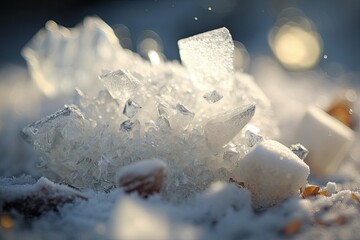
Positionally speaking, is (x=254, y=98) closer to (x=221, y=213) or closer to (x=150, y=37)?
(x=221, y=213)

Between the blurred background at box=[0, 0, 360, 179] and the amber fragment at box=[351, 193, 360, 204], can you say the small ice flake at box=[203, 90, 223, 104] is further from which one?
the blurred background at box=[0, 0, 360, 179]

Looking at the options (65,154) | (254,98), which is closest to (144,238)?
(65,154)

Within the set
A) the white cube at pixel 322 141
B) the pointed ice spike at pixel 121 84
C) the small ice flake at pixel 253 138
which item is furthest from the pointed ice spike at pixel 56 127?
the white cube at pixel 322 141

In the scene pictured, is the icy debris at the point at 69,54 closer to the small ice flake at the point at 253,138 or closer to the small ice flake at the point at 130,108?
the small ice flake at the point at 130,108

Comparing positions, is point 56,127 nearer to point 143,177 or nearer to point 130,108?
point 130,108

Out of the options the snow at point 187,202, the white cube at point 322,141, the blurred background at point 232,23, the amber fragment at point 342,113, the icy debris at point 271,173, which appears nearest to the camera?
the snow at point 187,202
